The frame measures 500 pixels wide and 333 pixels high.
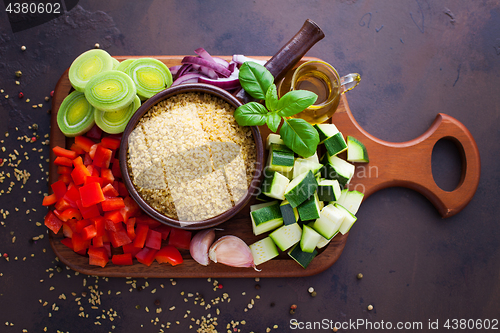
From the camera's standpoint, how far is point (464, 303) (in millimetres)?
2865

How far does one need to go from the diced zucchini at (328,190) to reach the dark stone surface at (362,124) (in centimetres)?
63

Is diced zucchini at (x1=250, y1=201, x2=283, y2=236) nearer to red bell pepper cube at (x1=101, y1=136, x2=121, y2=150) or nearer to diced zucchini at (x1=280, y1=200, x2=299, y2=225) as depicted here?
diced zucchini at (x1=280, y1=200, x2=299, y2=225)

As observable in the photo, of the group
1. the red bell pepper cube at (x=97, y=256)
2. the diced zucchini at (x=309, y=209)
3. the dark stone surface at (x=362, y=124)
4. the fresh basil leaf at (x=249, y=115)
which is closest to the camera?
the fresh basil leaf at (x=249, y=115)

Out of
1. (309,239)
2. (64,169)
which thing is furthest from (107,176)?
(309,239)

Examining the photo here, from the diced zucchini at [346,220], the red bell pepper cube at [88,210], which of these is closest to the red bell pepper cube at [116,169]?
the red bell pepper cube at [88,210]

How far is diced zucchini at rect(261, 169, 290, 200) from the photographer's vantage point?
2.29 meters

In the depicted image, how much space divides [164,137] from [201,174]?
359 mm

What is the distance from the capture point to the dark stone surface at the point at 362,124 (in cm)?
271

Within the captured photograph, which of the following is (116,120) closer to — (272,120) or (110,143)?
(110,143)

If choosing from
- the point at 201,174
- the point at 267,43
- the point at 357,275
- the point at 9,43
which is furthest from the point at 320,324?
the point at 9,43

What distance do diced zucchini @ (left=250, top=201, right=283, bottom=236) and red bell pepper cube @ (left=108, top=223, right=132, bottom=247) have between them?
101 cm

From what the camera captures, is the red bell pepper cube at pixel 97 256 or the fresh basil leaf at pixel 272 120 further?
the red bell pepper cube at pixel 97 256

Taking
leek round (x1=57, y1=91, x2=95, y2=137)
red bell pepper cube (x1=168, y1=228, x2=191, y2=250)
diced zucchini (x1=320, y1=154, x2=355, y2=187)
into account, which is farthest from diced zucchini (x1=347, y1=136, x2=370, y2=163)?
leek round (x1=57, y1=91, x2=95, y2=137)

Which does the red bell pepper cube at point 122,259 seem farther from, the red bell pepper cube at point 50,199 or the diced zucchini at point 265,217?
the diced zucchini at point 265,217
